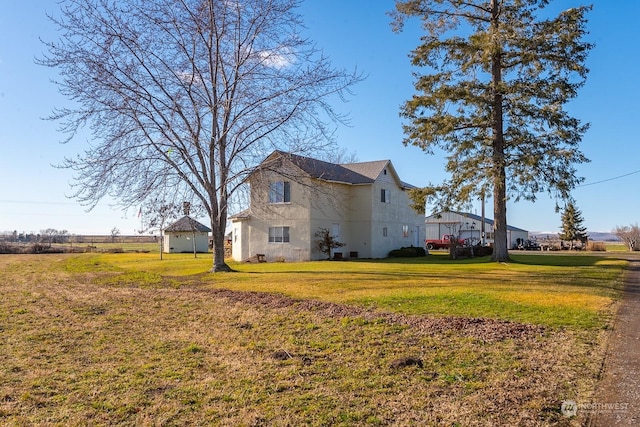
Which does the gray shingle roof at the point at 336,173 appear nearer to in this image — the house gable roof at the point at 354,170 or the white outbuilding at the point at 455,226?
the house gable roof at the point at 354,170

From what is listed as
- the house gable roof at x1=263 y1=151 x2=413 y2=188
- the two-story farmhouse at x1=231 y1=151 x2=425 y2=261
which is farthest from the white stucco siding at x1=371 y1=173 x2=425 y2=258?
the house gable roof at x1=263 y1=151 x2=413 y2=188

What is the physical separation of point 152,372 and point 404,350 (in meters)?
3.63

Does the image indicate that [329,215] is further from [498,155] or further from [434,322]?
[434,322]

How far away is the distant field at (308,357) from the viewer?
4828 mm

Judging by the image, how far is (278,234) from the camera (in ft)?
98.8

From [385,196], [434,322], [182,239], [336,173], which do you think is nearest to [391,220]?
[385,196]

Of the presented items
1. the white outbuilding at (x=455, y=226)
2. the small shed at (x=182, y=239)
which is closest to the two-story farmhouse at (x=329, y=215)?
the white outbuilding at (x=455, y=226)

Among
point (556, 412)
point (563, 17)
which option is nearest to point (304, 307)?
point (556, 412)

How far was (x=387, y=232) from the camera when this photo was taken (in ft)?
113

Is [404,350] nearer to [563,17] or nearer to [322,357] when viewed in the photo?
→ [322,357]

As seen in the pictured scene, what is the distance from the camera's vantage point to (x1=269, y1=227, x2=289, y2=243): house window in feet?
97.8

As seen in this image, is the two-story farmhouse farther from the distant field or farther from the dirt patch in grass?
the distant field

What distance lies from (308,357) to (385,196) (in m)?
27.8

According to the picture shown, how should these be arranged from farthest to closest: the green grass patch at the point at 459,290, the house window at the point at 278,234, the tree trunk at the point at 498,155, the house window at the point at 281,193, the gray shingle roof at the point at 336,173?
the house window at the point at 281,193, the house window at the point at 278,234, the gray shingle roof at the point at 336,173, the tree trunk at the point at 498,155, the green grass patch at the point at 459,290
